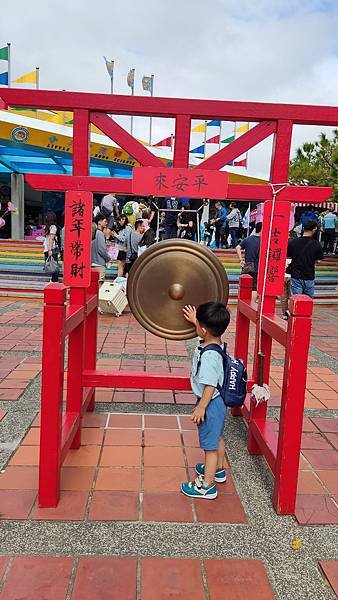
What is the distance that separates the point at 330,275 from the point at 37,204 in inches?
515

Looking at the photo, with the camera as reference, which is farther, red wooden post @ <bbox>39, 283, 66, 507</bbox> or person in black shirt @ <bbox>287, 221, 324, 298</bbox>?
person in black shirt @ <bbox>287, 221, 324, 298</bbox>

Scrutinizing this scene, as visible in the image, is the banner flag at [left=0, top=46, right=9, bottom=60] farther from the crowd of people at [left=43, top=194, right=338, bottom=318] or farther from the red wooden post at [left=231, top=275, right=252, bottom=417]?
the red wooden post at [left=231, top=275, right=252, bottom=417]

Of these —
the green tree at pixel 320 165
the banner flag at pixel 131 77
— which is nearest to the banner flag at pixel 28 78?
the banner flag at pixel 131 77

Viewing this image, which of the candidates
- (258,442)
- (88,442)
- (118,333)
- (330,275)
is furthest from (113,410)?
(330,275)

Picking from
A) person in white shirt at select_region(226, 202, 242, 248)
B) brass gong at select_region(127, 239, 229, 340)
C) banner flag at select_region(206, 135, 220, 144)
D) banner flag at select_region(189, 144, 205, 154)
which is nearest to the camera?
brass gong at select_region(127, 239, 229, 340)

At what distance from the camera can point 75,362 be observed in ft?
9.94

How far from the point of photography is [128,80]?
56.1 feet

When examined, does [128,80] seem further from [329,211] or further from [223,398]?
[223,398]

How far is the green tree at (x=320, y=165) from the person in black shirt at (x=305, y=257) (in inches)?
218

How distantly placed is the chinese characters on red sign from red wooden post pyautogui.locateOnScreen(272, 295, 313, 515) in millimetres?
671

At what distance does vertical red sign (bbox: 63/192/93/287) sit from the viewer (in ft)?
9.45

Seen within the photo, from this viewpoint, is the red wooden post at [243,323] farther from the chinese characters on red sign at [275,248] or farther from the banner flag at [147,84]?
the banner flag at [147,84]

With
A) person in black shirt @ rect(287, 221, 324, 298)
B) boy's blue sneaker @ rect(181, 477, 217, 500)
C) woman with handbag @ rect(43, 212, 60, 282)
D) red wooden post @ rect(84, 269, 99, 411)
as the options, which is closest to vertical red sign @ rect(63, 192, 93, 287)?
red wooden post @ rect(84, 269, 99, 411)

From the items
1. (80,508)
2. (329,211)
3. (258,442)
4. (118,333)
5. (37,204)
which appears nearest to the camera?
(80,508)
